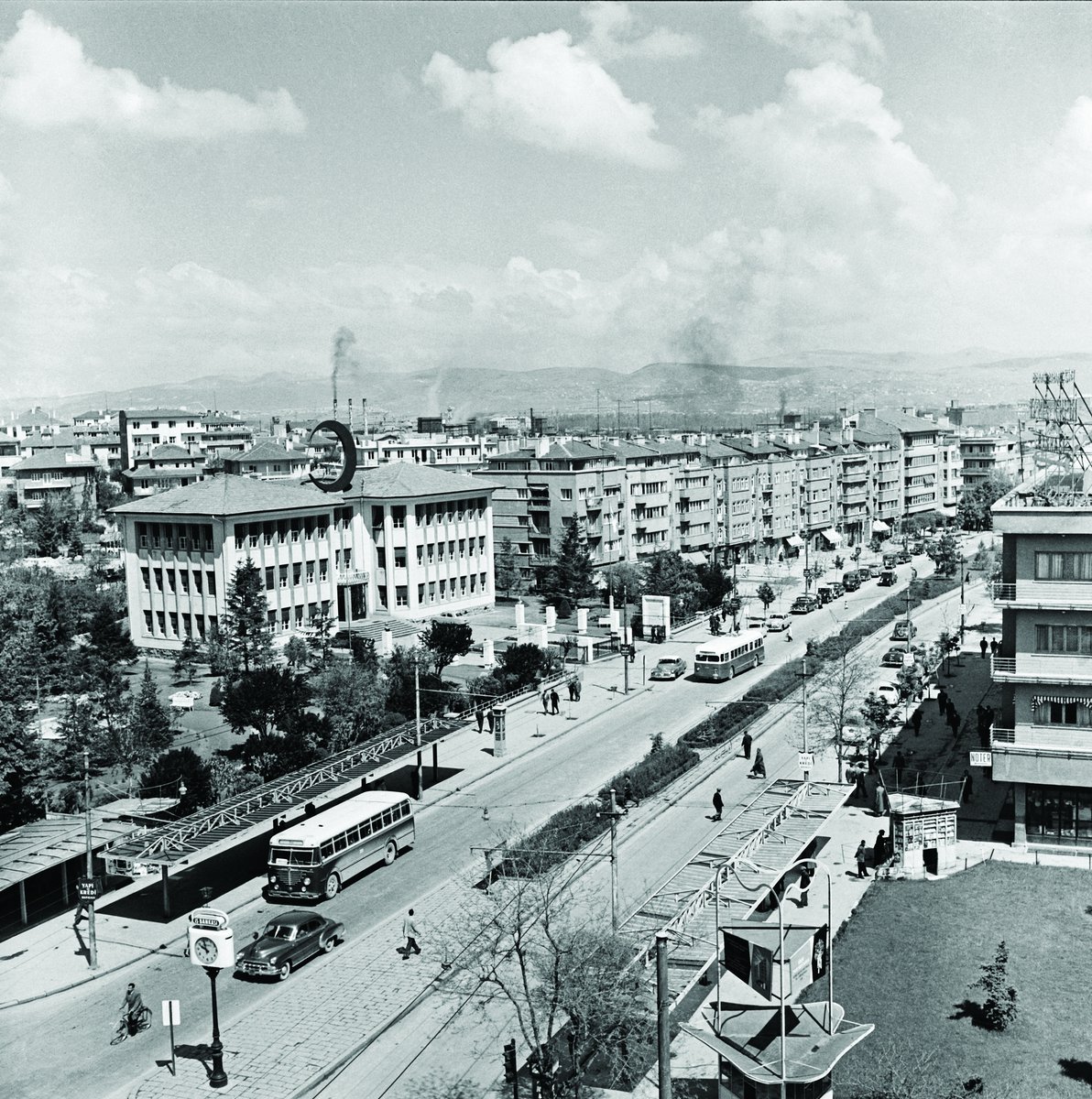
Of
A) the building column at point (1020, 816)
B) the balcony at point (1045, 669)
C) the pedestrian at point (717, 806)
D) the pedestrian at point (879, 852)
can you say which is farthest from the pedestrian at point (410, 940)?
the balcony at point (1045, 669)

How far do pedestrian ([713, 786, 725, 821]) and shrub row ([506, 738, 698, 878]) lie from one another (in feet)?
7.79

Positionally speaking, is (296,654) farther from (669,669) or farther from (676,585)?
(676,585)

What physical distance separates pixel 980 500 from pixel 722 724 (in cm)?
7939

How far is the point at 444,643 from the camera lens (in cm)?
4903

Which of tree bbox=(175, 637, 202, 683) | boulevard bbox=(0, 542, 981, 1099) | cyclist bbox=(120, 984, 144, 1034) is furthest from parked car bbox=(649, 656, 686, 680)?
cyclist bbox=(120, 984, 144, 1034)

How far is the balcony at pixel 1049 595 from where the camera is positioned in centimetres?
2880

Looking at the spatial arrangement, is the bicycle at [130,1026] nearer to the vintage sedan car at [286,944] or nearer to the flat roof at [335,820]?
the vintage sedan car at [286,944]

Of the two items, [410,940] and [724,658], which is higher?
[724,658]

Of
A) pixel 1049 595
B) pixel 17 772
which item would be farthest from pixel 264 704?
pixel 1049 595

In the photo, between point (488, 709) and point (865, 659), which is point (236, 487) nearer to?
point (488, 709)

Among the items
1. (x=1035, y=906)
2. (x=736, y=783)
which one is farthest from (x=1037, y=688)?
(x=736, y=783)

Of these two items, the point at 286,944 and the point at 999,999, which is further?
the point at 286,944

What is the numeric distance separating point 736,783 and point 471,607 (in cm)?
3449

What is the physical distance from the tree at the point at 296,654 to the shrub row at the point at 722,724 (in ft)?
58.1
